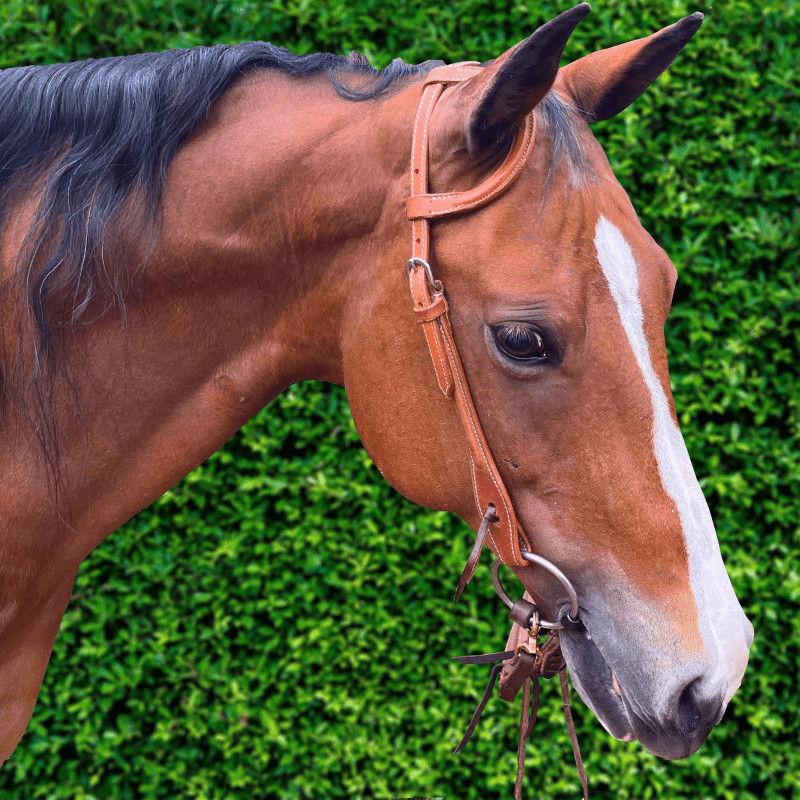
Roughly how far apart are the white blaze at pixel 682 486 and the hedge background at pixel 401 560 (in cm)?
160

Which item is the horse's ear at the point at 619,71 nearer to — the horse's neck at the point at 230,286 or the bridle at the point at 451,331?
A: the bridle at the point at 451,331

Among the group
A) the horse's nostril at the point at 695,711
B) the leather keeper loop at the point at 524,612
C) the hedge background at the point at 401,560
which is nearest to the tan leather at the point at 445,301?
the leather keeper loop at the point at 524,612

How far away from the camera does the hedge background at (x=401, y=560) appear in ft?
8.55

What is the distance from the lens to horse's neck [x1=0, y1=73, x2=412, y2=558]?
1202mm

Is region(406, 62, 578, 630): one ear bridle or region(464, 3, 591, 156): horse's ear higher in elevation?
region(464, 3, 591, 156): horse's ear

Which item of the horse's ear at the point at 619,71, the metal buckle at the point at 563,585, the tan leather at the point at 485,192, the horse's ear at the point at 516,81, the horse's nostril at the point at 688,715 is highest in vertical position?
the horse's ear at the point at 516,81

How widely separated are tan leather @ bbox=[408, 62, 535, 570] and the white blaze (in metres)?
0.19

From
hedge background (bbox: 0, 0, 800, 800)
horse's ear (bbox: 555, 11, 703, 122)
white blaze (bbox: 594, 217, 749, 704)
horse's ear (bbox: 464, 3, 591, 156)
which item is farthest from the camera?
hedge background (bbox: 0, 0, 800, 800)

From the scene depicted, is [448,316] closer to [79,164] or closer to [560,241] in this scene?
[560,241]

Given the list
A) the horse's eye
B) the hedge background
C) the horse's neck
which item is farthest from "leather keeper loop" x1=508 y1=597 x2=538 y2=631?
the hedge background

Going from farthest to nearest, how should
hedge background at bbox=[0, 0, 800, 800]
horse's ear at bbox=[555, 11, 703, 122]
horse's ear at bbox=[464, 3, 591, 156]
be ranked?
hedge background at bbox=[0, 0, 800, 800] → horse's ear at bbox=[555, 11, 703, 122] → horse's ear at bbox=[464, 3, 591, 156]

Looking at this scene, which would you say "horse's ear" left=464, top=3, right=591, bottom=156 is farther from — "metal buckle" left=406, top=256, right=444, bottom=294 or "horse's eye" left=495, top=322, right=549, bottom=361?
"horse's eye" left=495, top=322, right=549, bottom=361

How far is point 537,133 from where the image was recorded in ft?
3.66

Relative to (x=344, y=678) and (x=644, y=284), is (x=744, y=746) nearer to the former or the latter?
(x=344, y=678)
